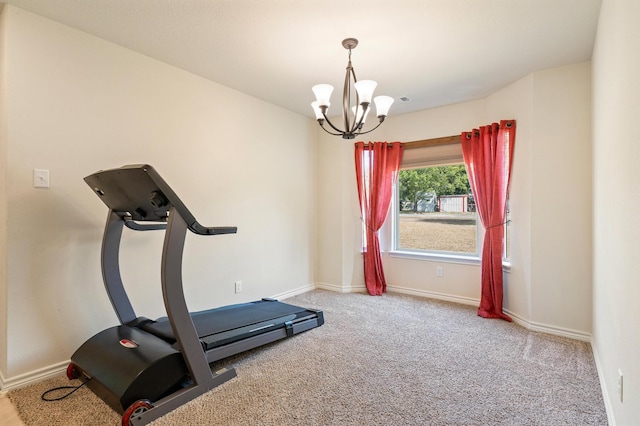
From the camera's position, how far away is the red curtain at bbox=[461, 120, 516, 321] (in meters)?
Answer: 3.34

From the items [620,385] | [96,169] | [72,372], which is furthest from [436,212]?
[72,372]

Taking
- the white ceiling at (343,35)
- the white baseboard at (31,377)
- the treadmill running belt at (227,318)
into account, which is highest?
the white ceiling at (343,35)

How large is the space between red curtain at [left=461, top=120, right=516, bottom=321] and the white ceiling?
56 centimetres

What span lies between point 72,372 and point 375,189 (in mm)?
3518

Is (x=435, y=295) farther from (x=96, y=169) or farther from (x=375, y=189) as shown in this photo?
(x=96, y=169)

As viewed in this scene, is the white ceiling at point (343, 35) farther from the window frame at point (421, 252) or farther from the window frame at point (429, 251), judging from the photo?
the window frame at point (421, 252)

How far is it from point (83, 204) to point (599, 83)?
12.7 ft

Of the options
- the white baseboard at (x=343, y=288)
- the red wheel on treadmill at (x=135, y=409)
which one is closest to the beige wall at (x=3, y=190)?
the red wheel on treadmill at (x=135, y=409)

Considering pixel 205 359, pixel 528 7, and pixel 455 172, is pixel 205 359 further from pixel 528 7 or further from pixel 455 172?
pixel 455 172

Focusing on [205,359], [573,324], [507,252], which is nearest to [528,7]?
[507,252]

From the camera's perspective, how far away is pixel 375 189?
14.0 feet

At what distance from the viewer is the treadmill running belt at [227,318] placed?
225 cm

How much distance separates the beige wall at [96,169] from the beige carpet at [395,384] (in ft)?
1.81

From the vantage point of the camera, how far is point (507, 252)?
3.46 meters
